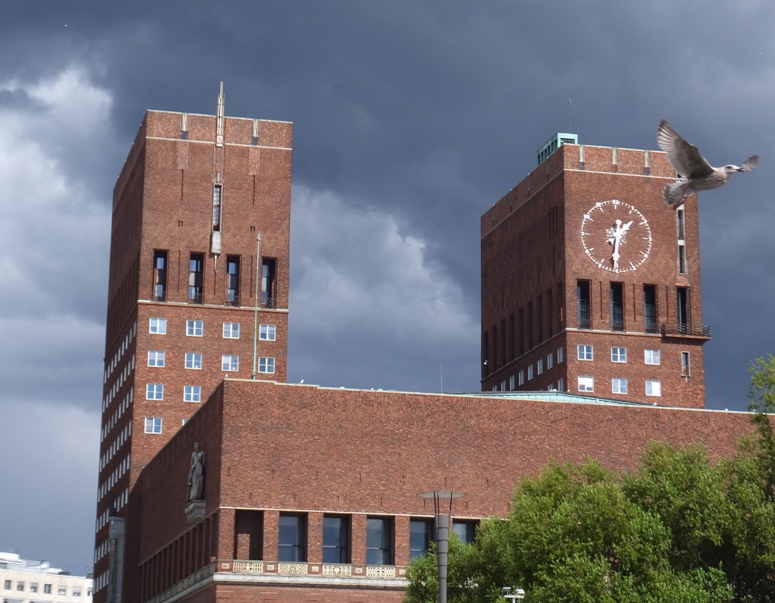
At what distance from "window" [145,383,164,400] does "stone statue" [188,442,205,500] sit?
119 ft

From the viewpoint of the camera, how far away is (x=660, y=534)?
6244 centimetres

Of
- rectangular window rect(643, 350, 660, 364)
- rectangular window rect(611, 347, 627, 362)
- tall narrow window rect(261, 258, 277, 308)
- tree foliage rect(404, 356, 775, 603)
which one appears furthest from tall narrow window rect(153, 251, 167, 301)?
tree foliage rect(404, 356, 775, 603)

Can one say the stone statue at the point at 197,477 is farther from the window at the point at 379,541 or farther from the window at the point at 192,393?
the window at the point at 192,393

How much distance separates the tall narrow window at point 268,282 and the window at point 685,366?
117 ft

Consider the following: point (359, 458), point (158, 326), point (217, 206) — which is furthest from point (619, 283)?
point (359, 458)

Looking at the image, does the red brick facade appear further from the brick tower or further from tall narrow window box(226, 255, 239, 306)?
tall narrow window box(226, 255, 239, 306)

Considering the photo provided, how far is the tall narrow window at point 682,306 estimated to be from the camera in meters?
137

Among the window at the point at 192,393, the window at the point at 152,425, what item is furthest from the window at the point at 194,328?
the window at the point at 152,425

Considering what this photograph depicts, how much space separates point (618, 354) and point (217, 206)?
36.7 m

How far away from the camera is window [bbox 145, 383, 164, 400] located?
412ft

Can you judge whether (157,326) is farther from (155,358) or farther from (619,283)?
(619,283)

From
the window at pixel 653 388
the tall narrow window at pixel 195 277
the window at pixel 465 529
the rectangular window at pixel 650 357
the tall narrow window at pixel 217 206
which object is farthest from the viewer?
the rectangular window at pixel 650 357

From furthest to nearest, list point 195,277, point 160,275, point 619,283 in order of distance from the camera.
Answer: point 619,283, point 160,275, point 195,277

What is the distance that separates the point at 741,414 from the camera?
3610 inches
